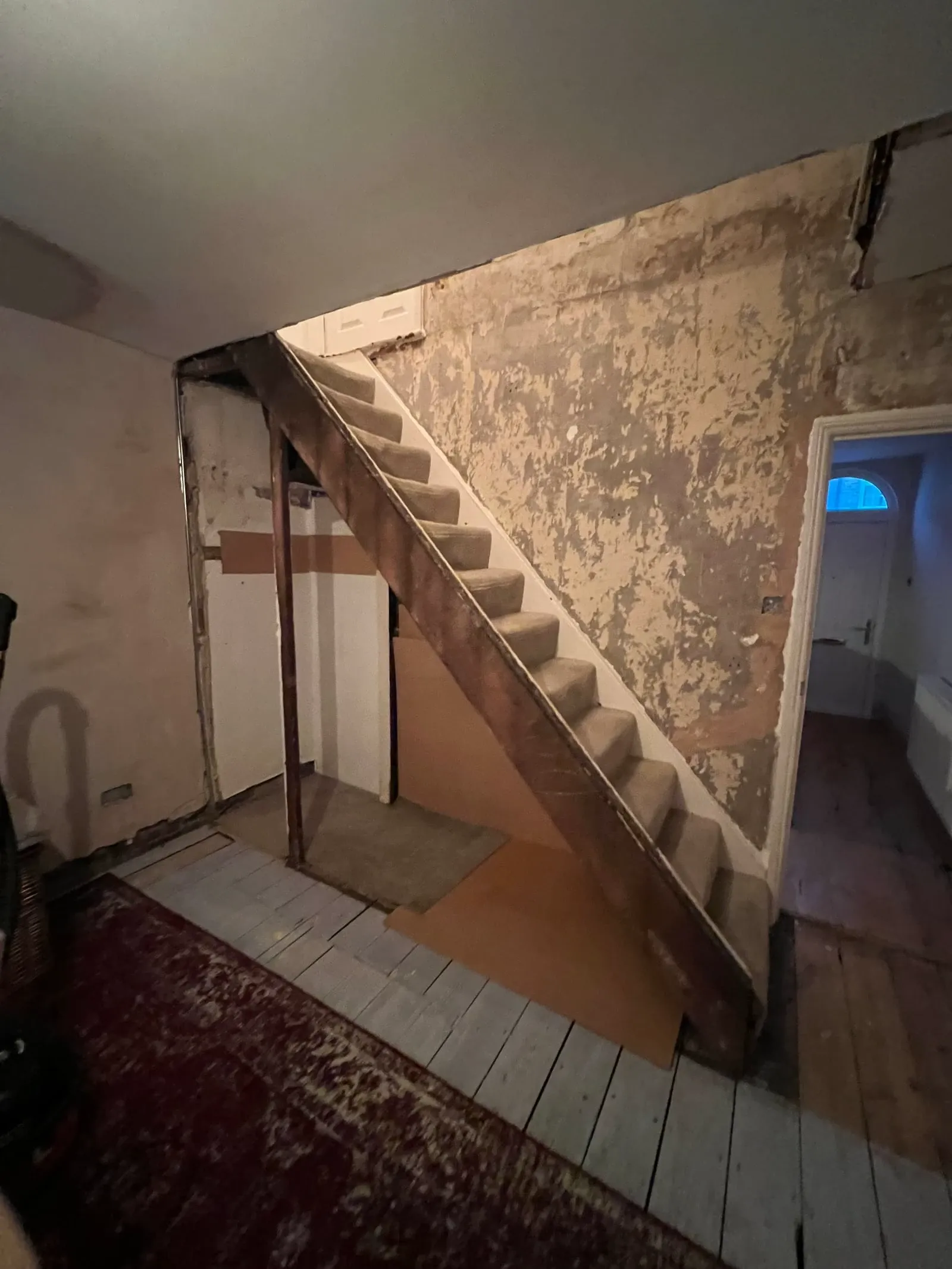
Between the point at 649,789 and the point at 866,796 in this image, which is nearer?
the point at 649,789

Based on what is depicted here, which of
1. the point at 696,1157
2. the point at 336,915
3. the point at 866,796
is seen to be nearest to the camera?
the point at 696,1157

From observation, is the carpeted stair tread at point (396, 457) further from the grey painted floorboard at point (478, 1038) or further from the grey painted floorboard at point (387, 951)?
the grey painted floorboard at point (478, 1038)

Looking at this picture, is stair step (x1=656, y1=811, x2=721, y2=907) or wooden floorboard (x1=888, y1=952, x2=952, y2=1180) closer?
wooden floorboard (x1=888, y1=952, x2=952, y2=1180)

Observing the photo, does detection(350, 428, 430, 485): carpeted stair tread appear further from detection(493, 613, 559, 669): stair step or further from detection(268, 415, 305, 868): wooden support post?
detection(493, 613, 559, 669): stair step

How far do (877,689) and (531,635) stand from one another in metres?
4.61

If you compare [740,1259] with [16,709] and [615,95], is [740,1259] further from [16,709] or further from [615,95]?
[16,709]

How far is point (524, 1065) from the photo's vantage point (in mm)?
1563

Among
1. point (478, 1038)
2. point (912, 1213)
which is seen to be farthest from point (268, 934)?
point (912, 1213)

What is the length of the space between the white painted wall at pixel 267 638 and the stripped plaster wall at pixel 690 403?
1129 millimetres

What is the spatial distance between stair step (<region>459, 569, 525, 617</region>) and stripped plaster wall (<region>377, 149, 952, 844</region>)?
177 millimetres

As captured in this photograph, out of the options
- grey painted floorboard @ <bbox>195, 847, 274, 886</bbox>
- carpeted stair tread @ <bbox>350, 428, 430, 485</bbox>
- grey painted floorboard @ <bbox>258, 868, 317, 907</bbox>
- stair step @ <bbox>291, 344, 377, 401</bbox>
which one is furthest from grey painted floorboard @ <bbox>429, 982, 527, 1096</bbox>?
stair step @ <bbox>291, 344, 377, 401</bbox>

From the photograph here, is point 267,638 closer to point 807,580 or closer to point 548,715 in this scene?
point 548,715

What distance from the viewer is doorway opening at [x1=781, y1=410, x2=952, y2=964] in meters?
2.05

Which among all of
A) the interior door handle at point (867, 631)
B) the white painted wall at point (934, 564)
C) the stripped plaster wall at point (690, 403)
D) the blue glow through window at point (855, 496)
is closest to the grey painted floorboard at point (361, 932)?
the stripped plaster wall at point (690, 403)
